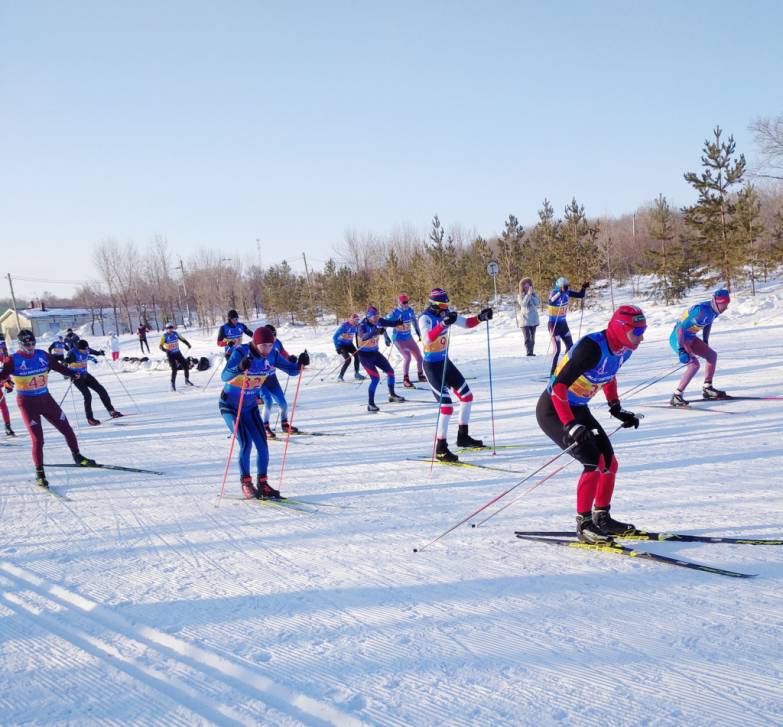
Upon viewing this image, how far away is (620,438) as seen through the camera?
6852 mm

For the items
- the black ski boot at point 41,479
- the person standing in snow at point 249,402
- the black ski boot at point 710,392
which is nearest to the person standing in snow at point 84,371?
the black ski boot at point 41,479

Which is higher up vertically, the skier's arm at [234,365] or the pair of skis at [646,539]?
the skier's arm at [234,365]

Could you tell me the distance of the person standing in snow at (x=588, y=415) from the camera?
372 cm

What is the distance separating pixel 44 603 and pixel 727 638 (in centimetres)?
430

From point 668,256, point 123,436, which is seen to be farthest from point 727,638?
point 668,256

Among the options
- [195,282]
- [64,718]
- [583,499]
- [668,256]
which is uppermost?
[195,282]

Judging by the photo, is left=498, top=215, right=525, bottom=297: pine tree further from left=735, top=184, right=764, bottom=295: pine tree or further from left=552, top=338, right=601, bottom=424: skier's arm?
left=552, top=338, right=601, bottom=424: skier's arm

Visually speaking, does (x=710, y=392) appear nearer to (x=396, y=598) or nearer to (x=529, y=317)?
(x=396, y=598)

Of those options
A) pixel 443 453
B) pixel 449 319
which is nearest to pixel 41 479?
pixel 443 453

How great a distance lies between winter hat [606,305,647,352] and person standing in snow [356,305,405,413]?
21.7 feet

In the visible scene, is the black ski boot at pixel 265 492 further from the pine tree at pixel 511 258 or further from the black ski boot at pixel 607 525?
the pine tree at pixel 511 258

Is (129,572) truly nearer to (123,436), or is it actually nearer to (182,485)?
(182,485)

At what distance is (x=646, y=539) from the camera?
3.92 m

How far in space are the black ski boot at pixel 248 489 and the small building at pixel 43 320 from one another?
205ft
